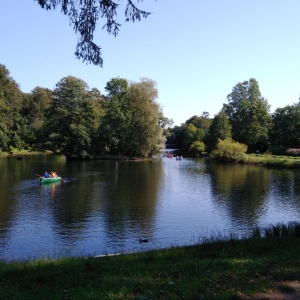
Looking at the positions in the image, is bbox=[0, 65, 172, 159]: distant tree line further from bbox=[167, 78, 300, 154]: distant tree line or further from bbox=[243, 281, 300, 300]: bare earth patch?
bbox=[243, 281, 300, 300]: bare earth patch

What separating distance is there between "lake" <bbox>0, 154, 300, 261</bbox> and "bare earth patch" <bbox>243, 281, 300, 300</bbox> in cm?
744

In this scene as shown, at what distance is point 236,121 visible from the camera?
88.7m

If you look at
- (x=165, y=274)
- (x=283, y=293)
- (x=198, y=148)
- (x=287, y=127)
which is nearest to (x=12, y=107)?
(x=198, y=148)

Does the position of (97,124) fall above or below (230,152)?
above

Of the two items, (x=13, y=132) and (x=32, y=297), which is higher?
(x=13, y=132)

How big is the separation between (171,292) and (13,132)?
84030 mm

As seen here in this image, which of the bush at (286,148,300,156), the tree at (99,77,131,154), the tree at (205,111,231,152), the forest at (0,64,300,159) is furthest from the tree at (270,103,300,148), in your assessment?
the tree at (99,77,131,154)

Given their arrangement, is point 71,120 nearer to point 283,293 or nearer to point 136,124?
point 136,124

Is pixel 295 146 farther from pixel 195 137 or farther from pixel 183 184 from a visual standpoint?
pixel 183 184

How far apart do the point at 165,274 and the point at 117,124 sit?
67.6 metres

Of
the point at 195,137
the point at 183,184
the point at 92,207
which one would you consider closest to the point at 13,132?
the point at 195,137

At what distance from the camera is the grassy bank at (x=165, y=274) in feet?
20.9

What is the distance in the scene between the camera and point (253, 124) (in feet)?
272

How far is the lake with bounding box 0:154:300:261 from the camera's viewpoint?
16078 mm
